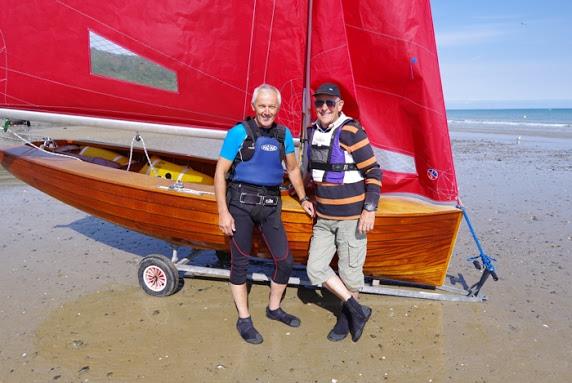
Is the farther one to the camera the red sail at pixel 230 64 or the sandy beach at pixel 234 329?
the red sail at pixel 230 64

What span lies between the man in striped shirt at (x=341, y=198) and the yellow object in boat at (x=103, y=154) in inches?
99.0

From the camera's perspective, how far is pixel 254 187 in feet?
9.26

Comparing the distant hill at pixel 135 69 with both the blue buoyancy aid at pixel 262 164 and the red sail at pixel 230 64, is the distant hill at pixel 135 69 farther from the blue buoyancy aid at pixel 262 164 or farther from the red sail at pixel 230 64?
the blue buoyancy aid at pixel 262 164

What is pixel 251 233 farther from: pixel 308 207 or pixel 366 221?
pixel 366 221

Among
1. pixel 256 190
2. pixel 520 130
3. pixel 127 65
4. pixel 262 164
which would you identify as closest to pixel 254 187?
pixel 256 190

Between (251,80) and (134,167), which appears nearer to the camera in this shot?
(251,80)

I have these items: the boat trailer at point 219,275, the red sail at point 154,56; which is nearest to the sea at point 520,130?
the boat trailer at point 219,275

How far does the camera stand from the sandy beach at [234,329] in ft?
8.81

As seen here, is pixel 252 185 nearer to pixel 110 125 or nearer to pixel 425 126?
pixel 425 126

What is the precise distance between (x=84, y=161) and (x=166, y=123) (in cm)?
107

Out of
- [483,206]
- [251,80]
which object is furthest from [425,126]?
[483,206]

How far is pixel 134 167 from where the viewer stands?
4.65m

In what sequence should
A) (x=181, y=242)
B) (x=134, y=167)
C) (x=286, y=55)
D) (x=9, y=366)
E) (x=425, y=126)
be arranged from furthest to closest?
(x=134, y=167) < (x=181, y=242) < (x=286, y=55) < (x=425, y=126) < (x=9, y=366)

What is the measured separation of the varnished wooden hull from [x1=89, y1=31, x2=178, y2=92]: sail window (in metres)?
0.79
